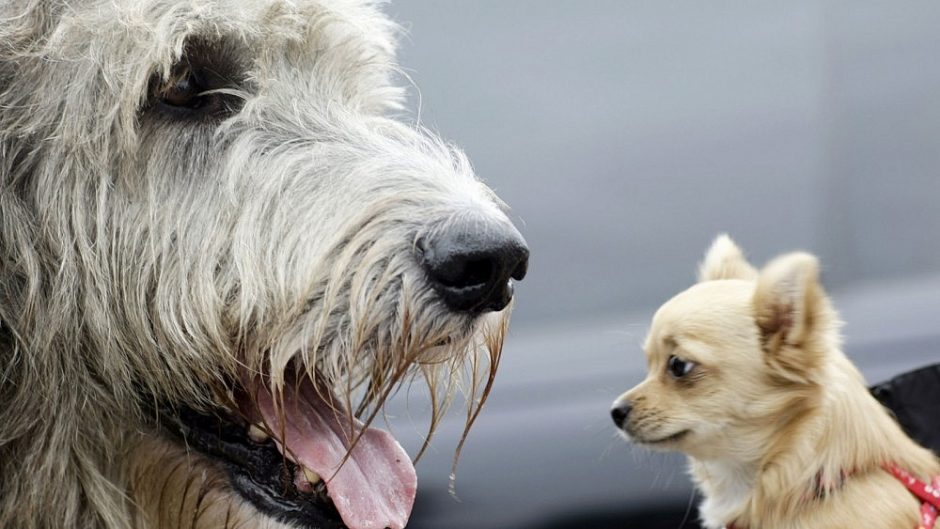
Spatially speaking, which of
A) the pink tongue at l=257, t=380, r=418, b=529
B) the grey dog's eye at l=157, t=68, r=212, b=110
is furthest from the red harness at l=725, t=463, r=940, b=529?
the grey dog's eye at l=157, t=68, r=212, b=110

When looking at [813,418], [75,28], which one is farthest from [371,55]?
[813,418]

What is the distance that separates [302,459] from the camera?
253 cm

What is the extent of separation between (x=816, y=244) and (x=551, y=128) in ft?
3.21

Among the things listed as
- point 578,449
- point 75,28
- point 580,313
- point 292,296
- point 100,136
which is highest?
point 75,28

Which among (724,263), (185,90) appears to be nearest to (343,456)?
(185,90)

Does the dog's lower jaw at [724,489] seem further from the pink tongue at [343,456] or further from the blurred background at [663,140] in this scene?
the pink tongue at [343,456]

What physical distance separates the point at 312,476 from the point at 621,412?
142cm

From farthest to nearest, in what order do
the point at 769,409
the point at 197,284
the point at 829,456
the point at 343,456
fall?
the point at 769,409 < the point at 829,456 < the point at 343,456 < the point at 197,284

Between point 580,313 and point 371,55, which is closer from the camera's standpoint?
point 371,55

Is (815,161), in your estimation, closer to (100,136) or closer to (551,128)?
(551,128)

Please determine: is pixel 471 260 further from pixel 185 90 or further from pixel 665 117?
pixel 665 117

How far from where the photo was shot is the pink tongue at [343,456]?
99.0 inches

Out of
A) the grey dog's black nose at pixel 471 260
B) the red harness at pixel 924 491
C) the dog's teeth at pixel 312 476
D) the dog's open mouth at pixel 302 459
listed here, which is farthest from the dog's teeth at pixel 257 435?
the red harness at pixel 924 491

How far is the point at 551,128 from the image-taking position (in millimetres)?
3992
